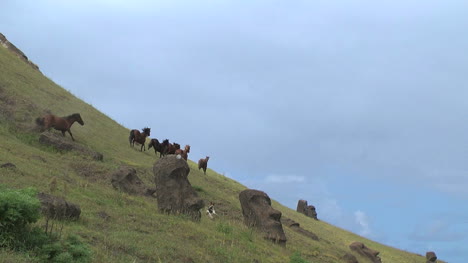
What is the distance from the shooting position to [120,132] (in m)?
51.9

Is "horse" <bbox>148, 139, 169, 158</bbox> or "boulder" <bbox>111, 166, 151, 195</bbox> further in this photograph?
"horse" <bbox>148, 139, 169, 158</bbox>

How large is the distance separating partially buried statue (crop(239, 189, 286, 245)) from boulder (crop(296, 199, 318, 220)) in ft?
131

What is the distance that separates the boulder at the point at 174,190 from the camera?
2217cm

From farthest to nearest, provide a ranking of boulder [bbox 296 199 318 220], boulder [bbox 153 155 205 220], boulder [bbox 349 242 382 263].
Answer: boulder [bbox 296 199 318 220] < boulder [bbox 349 242 382 263] < boulder [bbox 153 155 205 220]

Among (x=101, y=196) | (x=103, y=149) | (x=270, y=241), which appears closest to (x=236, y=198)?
(x=103, y=149)

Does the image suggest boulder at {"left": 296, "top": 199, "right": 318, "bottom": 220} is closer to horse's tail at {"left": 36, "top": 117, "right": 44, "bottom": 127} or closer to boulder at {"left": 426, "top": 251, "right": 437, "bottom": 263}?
boulder at {"left": 426, "top": 251, "right": 437, "bottom": 263}

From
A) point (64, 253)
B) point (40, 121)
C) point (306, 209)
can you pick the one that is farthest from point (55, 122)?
point (306, 209)

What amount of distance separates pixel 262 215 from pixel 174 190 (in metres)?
5.70

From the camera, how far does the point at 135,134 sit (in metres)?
47.6

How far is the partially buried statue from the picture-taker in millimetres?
24891

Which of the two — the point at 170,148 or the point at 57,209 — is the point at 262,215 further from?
the point at 170,148

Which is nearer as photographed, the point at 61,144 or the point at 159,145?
the point at 61,144

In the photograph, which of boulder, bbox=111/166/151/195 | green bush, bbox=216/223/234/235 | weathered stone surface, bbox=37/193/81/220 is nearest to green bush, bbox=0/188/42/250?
weathered stone surface, bbox=37/193/81/220

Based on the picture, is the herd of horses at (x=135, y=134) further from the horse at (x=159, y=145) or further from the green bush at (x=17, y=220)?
the green bush at (x=17, y=220)
